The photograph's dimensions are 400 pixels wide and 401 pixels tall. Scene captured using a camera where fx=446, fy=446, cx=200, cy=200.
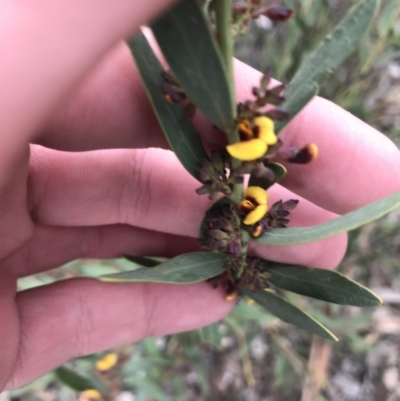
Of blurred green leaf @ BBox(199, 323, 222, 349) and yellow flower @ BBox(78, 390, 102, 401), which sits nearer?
blurred green leaf @ BBox(199, 323, 222, 349)

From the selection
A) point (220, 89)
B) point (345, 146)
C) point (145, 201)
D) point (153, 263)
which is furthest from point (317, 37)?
point (220, 89)

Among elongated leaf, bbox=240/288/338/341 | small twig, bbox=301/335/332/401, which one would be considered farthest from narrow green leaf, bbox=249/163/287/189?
small twig, bbox=301/335/332/401

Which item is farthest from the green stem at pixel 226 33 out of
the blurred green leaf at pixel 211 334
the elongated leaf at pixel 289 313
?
the blurred green leaf at pixel 211 334

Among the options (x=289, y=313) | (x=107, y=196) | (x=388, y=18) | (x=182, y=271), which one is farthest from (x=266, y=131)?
(x=388, y=18)

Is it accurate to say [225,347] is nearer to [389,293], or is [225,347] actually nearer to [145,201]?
[389,293]

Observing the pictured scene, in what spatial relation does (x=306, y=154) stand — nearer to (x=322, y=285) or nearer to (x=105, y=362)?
(x=322, y=285)

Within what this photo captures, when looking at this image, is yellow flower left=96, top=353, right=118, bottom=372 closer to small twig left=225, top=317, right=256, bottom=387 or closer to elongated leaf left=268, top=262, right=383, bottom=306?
small twig left=225, top=317, right=256, bottom=387
